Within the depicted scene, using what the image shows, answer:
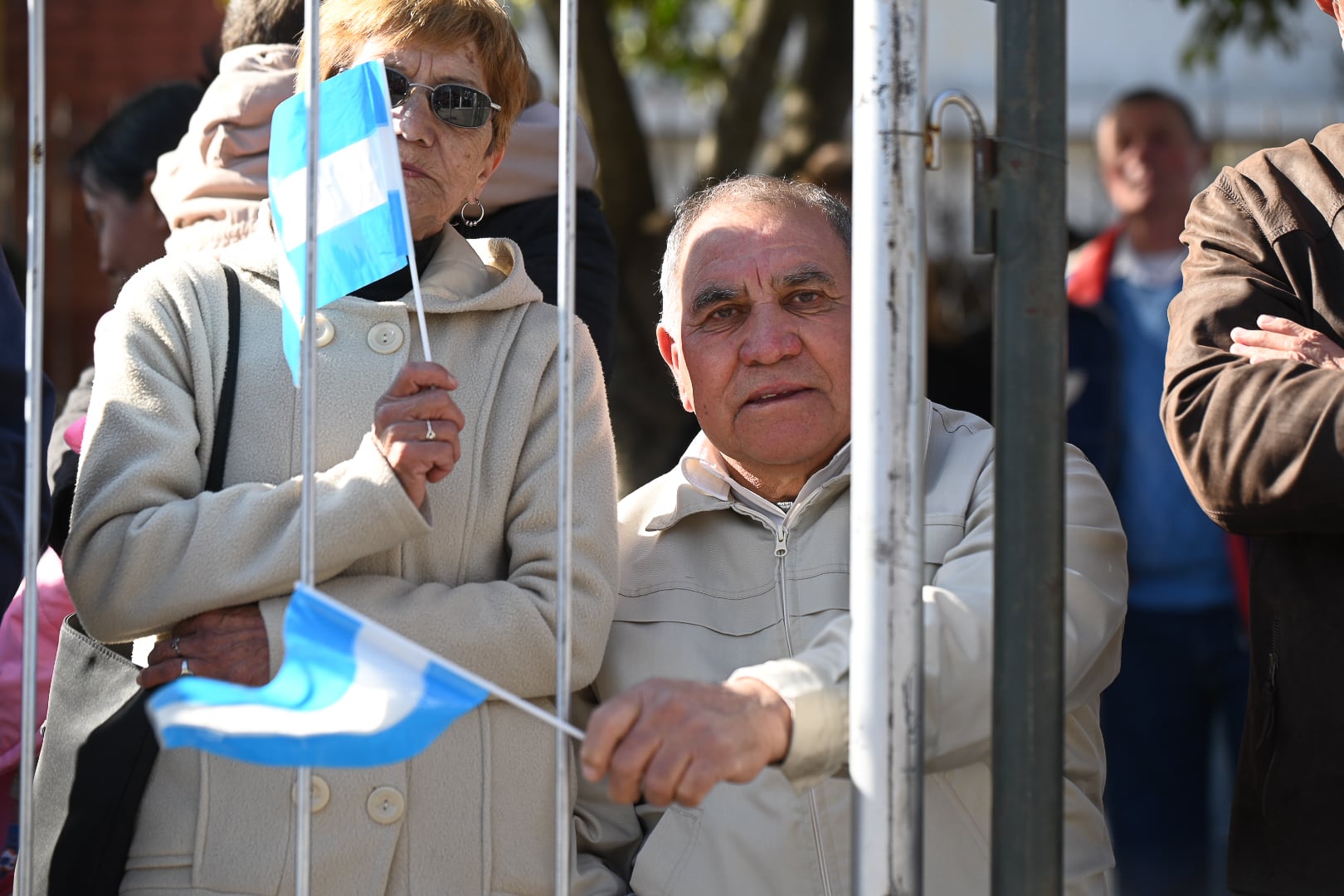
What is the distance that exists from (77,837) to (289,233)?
2.68 ft

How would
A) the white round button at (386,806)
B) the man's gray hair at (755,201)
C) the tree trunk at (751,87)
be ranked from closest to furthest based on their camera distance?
1. the white round button at (386,806)
2. the man's gray hair at (755,201)
3. the tree trunk at (751,87)

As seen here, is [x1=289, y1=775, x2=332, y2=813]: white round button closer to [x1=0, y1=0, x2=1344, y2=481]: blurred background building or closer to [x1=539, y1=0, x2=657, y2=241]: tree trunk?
[x1=0, y1=0, x2=1344, y2=481]: blurred background building

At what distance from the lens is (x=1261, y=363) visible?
7.50ft

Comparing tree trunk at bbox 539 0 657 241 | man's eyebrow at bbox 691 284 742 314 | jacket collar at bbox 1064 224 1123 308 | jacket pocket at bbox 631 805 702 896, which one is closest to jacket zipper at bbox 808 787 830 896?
jacket pocket at bbox 631 805 702 896

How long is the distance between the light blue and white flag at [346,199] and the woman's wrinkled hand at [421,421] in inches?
5.9

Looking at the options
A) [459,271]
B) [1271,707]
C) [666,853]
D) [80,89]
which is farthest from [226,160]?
[80,89]

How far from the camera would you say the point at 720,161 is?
6.78m

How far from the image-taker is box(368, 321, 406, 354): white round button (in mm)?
2301

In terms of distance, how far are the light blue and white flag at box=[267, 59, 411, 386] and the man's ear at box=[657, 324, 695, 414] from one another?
773 millimetres

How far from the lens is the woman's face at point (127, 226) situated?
3.58 meters

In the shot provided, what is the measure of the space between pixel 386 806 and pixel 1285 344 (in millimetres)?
1375

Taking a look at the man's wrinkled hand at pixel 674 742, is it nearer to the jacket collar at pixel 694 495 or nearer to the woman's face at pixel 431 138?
the jacket collar at pixel 694 495

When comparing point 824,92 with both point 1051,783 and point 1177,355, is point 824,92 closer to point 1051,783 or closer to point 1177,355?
point 1177,355

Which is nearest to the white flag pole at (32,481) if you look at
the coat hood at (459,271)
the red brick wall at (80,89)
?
the coat hood at (459,271)
